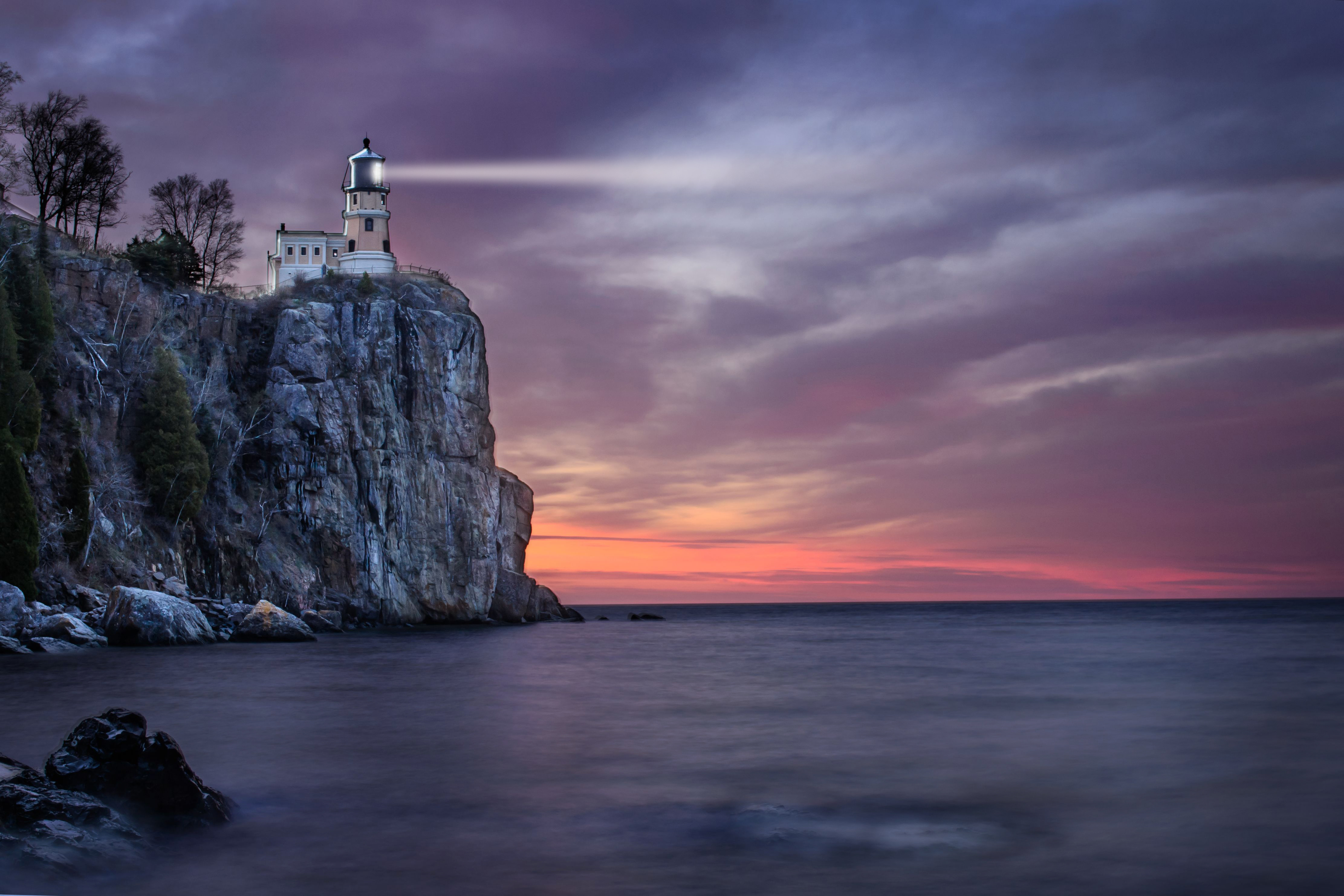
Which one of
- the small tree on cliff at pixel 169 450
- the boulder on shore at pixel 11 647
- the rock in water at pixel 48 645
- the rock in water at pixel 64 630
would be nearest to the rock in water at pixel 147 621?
the rock in water at pixel 64 630

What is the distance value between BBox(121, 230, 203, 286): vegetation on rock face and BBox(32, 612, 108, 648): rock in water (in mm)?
28358

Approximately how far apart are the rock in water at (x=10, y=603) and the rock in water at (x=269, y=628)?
9548 mm

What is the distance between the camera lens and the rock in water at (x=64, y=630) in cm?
3397

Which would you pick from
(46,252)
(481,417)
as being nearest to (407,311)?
(481,417)

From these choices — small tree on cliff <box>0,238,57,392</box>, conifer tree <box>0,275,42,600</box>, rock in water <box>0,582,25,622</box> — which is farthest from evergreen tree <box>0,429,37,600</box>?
small tree on cliff <box>0,238,57,392</box>

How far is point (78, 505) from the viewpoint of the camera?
4344 cm

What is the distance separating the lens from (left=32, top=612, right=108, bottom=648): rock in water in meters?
34.0

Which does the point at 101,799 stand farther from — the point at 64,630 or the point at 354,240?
the point at 354,240

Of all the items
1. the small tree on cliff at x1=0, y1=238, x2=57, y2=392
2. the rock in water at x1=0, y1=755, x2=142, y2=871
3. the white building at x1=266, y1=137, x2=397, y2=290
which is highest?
the white building at x1=266, y1=137, x2=397, y2=290

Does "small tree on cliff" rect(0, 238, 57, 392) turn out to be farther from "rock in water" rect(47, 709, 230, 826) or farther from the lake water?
"rock in water" rect(47, 709, 230, 826)

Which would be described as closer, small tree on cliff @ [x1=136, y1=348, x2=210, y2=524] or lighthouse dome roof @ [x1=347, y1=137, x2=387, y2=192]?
small tree on cliff @ [x1=136, y1=348, x2=210, y2=524]

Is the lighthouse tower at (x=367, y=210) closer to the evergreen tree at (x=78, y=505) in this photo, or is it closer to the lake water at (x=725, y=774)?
the evergreen tree at (x=78, y=505)

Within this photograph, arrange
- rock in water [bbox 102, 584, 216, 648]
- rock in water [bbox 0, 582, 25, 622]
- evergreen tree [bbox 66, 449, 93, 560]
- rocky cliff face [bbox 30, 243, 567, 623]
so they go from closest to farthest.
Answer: rock in water [bbox 0, 582, 25, 622]
rock in water [bbox 102, 584, 216, 648]
evergreen tree [bbox 66, 449, 93, 560]
rocky cliff face [bbox 30, 243, 567, 623]

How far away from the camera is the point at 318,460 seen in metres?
63.3
